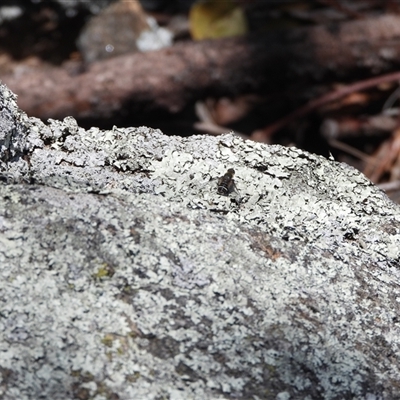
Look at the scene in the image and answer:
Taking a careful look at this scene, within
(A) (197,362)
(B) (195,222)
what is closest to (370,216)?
(B) (195,222)

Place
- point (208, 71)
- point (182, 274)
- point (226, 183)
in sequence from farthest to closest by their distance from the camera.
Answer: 1. point (208, 71)
2. point (226, 183)
3. point (182, 274)

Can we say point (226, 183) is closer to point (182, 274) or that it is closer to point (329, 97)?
point (182, 274)

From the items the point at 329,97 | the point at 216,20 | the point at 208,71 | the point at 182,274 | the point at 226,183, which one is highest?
the point at 216,20

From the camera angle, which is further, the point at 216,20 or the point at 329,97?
the point at 216,20

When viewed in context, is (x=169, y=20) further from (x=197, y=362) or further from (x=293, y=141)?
(x=197, y=362)

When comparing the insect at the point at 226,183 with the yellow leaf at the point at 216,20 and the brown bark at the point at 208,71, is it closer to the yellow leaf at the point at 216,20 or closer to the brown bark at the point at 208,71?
the brown bark at the point at 208,71

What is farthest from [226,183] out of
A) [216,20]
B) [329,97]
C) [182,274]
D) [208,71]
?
[216,20]

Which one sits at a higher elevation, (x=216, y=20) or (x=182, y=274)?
(x=216, y=20)
